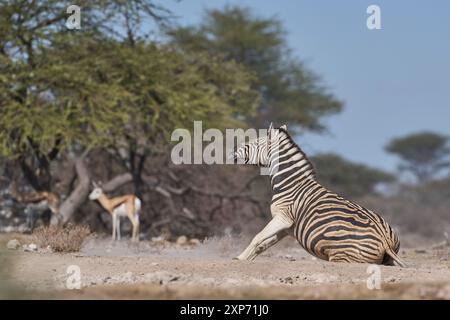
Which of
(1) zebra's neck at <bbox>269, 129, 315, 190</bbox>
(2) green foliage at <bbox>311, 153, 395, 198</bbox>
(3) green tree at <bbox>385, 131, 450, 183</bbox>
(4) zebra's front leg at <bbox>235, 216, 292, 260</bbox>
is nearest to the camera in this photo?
(4) zebra's front leg at <bbox>235, 216, 292, 260</bbox>

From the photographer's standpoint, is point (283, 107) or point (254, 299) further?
point (283, 107)

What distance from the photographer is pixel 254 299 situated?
24.2ft

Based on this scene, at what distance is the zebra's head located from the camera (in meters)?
11.2

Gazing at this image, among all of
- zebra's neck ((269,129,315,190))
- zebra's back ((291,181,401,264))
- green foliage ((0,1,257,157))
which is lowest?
zebra's back ((291,181,401,264))

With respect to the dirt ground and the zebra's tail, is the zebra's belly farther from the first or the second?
the dirt ground

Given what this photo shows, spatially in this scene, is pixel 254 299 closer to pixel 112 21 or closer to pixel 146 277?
pixel 146 277

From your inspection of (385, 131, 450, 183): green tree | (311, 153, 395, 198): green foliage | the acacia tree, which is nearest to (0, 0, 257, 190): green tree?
the acacia tree

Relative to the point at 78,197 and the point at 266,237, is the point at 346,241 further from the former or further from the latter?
the point at 78,197

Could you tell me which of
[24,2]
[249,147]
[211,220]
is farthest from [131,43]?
[249,147]

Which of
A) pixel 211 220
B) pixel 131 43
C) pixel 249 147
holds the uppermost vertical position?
pixel 131 43

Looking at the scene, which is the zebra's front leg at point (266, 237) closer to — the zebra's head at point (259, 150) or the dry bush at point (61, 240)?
the zebra's head at point (259, 150)

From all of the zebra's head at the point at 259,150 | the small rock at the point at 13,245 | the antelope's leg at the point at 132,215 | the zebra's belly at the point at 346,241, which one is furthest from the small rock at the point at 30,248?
the antelope's leg at the point at 132,215

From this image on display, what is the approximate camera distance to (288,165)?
11.1 meters
